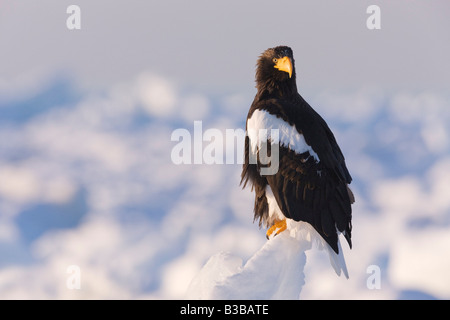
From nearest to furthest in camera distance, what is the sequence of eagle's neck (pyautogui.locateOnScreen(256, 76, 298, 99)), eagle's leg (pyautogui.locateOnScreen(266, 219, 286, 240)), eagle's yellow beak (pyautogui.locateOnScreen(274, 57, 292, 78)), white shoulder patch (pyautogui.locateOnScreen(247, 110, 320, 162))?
white shoulder patch (pyautogui.locateOnScreen(247, 110, 320, 162)) < eagle's leg (pyautogui.locateOnScreen(266, 219, 286, 240)) < eagle's yellow beak (pyautogui.locateOnScreen(274, 57, 292, 78)) < eagle's neck (pyautogui.locateOnScreen(256, 76, 298, 99))

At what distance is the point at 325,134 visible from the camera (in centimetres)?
642

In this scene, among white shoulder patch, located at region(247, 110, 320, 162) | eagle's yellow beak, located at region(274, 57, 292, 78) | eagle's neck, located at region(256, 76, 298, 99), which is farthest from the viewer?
eagle's neck, located at region(256, 76, 298, 99)

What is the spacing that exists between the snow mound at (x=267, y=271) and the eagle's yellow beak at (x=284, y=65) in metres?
1.99

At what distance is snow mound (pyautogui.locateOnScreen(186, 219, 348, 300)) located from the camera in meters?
5.39

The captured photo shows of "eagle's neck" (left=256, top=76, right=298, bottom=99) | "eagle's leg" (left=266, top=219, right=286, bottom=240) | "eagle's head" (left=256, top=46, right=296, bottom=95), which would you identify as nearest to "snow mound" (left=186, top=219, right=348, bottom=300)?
"eagle's leg" (left=266, top=219, right=286, bottom=240)

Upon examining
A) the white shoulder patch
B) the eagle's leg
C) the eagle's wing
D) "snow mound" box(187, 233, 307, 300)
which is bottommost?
"snow mound" box(187, 233, 307, 300)

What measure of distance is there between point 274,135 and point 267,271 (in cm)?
165

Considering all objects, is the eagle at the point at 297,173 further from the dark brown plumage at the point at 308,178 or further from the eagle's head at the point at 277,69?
the eagle's head at the point at 277,69

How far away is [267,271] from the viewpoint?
5.59m

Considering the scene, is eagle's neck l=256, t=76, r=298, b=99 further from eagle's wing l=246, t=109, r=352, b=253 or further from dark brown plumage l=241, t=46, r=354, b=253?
eagle's wing l=246, t=109, r=352, b=253

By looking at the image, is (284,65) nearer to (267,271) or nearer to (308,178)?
(308,178)

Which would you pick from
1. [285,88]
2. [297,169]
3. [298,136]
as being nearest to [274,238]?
[297,169]

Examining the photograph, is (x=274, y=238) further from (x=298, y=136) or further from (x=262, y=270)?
(x=298, y=136)

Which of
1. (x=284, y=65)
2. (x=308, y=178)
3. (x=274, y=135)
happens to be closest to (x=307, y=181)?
(x=308, y=178)
